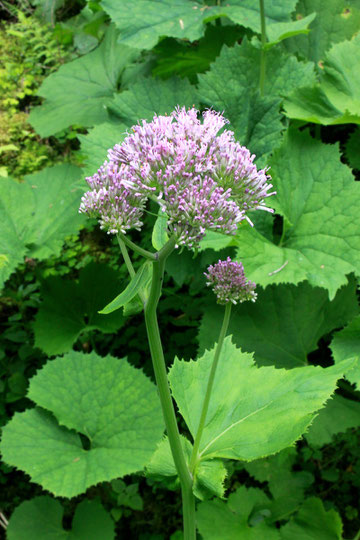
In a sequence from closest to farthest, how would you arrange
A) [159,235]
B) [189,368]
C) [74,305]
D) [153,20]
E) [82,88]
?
[159,235]
[189,368]
[153,20]
[74,305]
[82,88]

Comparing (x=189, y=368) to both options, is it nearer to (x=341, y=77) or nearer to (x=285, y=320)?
(x=285, y=320)

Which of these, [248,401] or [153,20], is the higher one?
[153,20]

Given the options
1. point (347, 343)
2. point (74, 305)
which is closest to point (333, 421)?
point (347, 343)

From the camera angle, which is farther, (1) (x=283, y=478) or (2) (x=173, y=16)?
(2) (x=173, y=16)

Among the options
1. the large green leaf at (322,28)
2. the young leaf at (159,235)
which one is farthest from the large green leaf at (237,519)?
the large green leaf at (322,28)

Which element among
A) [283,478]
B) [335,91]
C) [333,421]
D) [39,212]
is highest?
[335,91]

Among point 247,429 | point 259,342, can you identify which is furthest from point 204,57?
point 247,429

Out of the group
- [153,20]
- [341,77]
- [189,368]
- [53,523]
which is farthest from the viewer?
[153,20]
